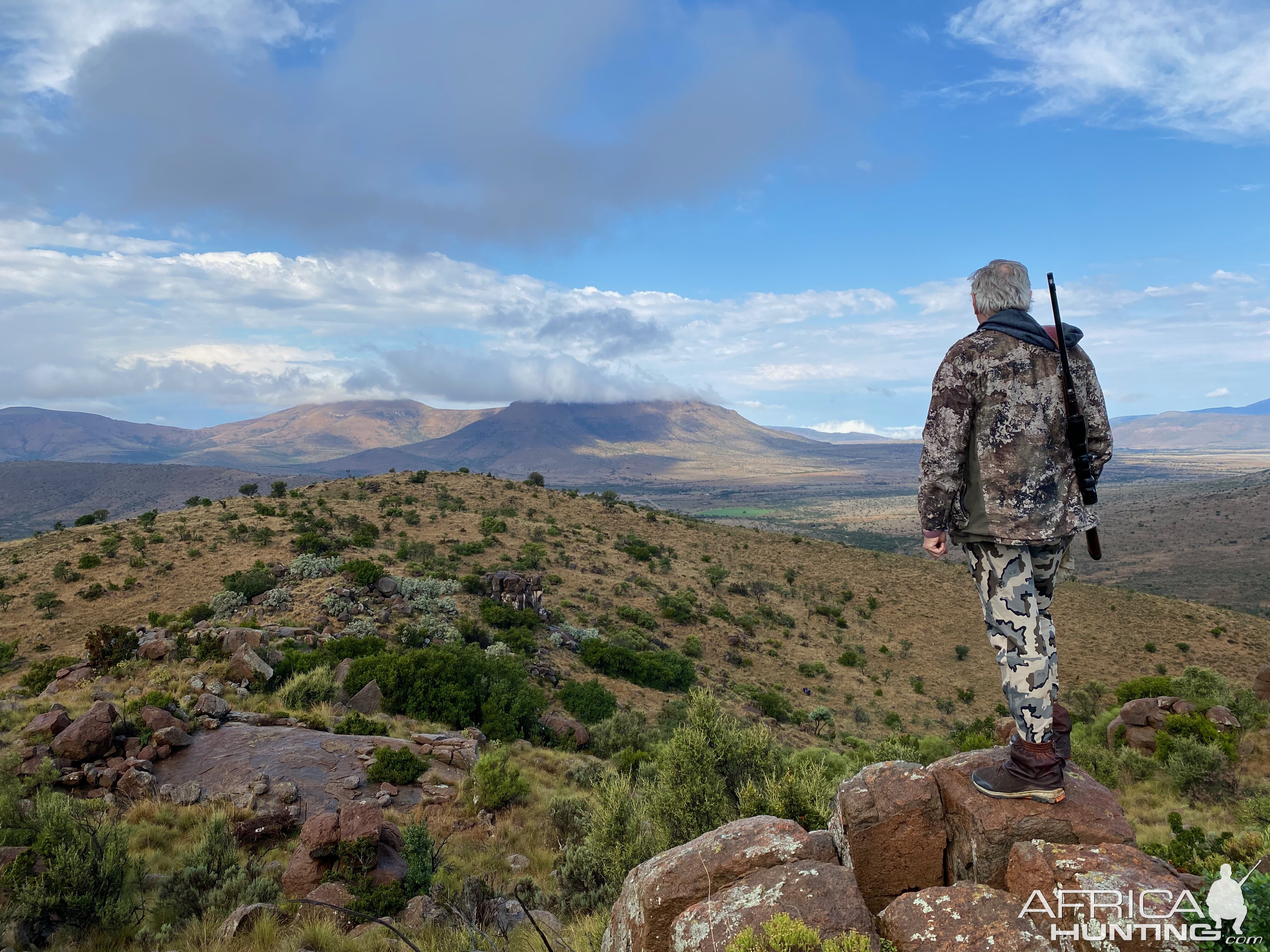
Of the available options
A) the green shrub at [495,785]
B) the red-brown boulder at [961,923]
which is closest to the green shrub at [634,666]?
the green shrub at [495,785]

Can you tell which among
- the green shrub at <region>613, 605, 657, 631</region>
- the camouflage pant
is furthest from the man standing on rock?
the green shrub at <region>613, 605, 657, 631</region>

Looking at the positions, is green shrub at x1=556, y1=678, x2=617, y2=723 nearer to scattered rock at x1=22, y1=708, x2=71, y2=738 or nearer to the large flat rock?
the large flat rock

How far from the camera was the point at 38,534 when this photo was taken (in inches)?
1144

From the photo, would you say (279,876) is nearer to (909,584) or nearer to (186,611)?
(186,611)

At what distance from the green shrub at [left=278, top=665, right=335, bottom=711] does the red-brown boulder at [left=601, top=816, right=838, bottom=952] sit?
34.5ft

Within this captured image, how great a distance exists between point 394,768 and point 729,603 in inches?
980

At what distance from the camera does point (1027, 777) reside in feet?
11.7

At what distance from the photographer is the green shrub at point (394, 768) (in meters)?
9.14

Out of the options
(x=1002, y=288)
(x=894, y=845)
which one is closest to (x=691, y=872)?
(x=894, y=845)

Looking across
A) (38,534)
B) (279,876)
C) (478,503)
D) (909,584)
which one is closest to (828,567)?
(909,584)

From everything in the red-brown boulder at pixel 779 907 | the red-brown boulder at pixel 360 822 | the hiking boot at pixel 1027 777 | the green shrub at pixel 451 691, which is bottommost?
the green shrub at pixel 451 691

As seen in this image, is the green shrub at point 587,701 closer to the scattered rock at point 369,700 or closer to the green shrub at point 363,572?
the scattered rock at point 369,700

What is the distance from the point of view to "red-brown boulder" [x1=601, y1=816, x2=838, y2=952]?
3424mm

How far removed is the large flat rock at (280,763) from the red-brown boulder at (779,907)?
6.86 metres
